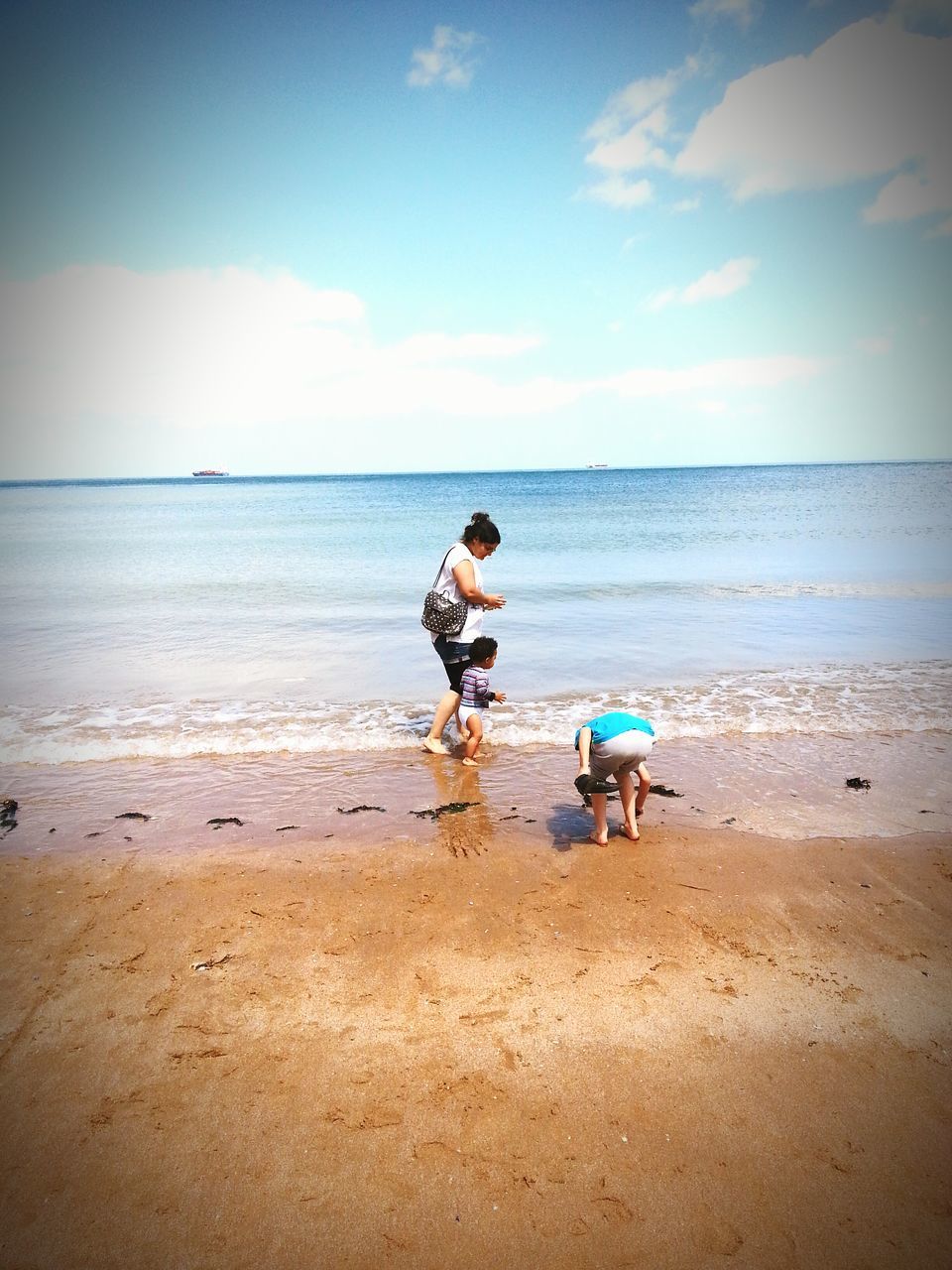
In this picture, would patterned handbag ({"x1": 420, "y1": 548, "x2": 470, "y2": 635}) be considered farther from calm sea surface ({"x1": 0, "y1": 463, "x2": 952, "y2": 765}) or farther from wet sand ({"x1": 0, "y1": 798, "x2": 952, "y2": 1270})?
wet sand ({"x1": 0, "y1": 798, "x2": 952, "y2": 1270})

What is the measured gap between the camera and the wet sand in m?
2.19

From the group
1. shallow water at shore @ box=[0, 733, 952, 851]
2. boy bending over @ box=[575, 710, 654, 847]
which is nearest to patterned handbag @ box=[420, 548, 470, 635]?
shallow water at shore @ box=[0, 733, 952, 851]

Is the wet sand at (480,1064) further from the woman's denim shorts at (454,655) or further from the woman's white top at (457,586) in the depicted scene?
the woman's white top at (457,586)

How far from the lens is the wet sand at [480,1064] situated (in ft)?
7.18

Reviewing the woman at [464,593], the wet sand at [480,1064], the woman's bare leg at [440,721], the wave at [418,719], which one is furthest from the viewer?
the wave at [418,719]

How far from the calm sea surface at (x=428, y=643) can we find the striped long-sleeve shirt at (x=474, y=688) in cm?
76

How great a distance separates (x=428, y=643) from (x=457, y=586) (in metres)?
4.69

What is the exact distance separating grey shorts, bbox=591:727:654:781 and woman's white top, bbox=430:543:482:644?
208cm

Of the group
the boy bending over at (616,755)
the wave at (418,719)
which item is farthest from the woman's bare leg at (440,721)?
the boy bending over at (616,755)

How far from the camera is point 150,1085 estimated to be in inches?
105

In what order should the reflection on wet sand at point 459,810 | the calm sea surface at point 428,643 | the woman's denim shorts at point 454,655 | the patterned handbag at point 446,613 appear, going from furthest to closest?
1. the calm sea surface at point 428,643
2. the woman's denim shorts at point 454,655
3. the patterned handbag at point 446,613
4. the reflection on wet sand at point 459,810

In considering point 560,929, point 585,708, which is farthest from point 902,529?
point 560,929

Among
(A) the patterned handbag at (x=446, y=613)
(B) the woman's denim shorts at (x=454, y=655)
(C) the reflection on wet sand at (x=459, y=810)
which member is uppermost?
(A) the patterned handbag at (x=446, y=613)

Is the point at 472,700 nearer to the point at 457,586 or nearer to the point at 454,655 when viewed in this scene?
the point at 454,655
